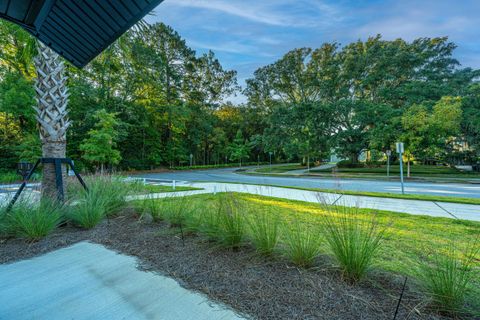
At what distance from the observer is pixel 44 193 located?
4.36 metres

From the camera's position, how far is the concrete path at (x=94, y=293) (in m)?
1.74

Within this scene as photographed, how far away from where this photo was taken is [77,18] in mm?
2225

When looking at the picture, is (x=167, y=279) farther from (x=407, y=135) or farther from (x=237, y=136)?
(x=237, y=136)

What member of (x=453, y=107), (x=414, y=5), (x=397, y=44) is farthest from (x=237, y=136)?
(x=414, y=5)

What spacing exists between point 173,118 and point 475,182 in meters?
26.1

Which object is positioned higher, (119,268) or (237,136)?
(237,136)

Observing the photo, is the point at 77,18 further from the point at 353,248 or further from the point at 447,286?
the point at 447,286

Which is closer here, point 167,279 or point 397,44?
point 167,279

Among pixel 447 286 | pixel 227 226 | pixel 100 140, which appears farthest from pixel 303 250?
pixel 100 140

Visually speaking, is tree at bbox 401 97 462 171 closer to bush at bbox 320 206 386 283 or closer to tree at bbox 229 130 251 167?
bush at bbox 320 206 386 283

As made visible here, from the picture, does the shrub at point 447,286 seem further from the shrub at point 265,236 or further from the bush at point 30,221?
the bush at point 30,221

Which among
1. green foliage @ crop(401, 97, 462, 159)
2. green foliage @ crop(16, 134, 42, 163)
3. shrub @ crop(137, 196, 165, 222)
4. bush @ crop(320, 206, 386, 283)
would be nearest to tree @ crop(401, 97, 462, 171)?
green foliage @ crop(401, 97, 462, 159)

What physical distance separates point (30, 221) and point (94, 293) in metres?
2.22

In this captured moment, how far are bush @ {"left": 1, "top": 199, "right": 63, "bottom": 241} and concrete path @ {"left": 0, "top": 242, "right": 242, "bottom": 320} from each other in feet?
2.36
